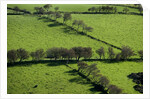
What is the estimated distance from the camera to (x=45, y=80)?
6088cm

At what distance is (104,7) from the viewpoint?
12238cm

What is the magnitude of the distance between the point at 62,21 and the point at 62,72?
48411 millimetres

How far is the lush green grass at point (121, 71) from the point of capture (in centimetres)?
5988

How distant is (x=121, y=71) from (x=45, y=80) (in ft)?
82.1

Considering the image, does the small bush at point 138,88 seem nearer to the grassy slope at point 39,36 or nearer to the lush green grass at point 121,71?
the lush green grass at point 121,71

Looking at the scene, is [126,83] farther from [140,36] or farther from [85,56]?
[140,36]

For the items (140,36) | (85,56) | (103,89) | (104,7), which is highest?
(104,7)

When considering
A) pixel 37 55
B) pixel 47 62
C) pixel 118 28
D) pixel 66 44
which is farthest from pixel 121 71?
pixel 118 28

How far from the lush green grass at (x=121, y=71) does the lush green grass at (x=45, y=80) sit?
7.06 m

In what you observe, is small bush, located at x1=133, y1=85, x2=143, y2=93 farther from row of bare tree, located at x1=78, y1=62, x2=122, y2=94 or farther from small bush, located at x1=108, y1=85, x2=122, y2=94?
small bush, located at x1=108, y1=85, x2=122, y2=94

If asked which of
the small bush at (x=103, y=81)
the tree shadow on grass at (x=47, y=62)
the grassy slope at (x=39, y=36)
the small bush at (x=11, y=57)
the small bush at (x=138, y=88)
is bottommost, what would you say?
the small bush at (x=138, y=88)

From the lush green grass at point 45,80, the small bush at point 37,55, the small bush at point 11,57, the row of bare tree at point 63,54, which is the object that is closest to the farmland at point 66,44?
the lush green grass at point 45,80

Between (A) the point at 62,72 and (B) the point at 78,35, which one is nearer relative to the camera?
(A) the point at 62,72

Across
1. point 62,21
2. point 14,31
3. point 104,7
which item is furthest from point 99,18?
point 14,31
